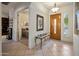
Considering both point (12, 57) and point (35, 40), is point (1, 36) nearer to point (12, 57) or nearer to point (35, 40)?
point (12, 57)

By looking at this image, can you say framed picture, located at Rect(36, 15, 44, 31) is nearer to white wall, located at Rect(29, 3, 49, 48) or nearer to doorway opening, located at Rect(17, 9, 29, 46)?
white wall, located at Rect(29, 3, 49, 48)

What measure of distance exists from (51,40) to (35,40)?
0.40 m

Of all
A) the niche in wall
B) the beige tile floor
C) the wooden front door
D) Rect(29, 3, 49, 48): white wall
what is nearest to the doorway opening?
Rect(29, 3, 49, 48): white wall

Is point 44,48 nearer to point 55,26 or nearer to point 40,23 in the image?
point 55,26

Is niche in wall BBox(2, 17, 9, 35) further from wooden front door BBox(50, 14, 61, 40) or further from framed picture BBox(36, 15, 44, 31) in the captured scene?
wooden front door BBox(50, 14, 61, 40)

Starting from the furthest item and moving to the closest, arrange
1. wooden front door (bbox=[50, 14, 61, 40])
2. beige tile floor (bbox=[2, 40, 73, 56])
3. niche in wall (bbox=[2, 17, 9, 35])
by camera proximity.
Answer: wooden front door (bbox=[50, 14, 61, 40]) < beige tile floor (bbox=[2, 40, 73, 56]) < niche in wall (bbox=[2, 17, 9, 35])

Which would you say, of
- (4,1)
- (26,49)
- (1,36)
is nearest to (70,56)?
(26,49)

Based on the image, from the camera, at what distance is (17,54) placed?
2254mm

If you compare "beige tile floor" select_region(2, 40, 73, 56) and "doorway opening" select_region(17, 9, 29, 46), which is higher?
"doorway opening" select_region(17, 9, 29, 46)

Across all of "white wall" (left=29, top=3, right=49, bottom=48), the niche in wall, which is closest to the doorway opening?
"white wall" (left=29, top=3, right=49, bottom=48)

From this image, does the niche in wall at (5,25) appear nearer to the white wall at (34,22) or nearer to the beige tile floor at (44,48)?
the beige tile floor at (44,48)

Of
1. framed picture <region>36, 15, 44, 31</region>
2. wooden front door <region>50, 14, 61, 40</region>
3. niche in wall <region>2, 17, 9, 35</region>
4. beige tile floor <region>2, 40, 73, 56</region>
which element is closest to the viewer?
niche in wall <region>2, 17, 9, 35</region>

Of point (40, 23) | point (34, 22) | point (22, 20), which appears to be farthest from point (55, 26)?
point (22, 20)

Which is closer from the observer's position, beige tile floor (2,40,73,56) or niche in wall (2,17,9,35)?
niche in wall (2,17,9,35)
